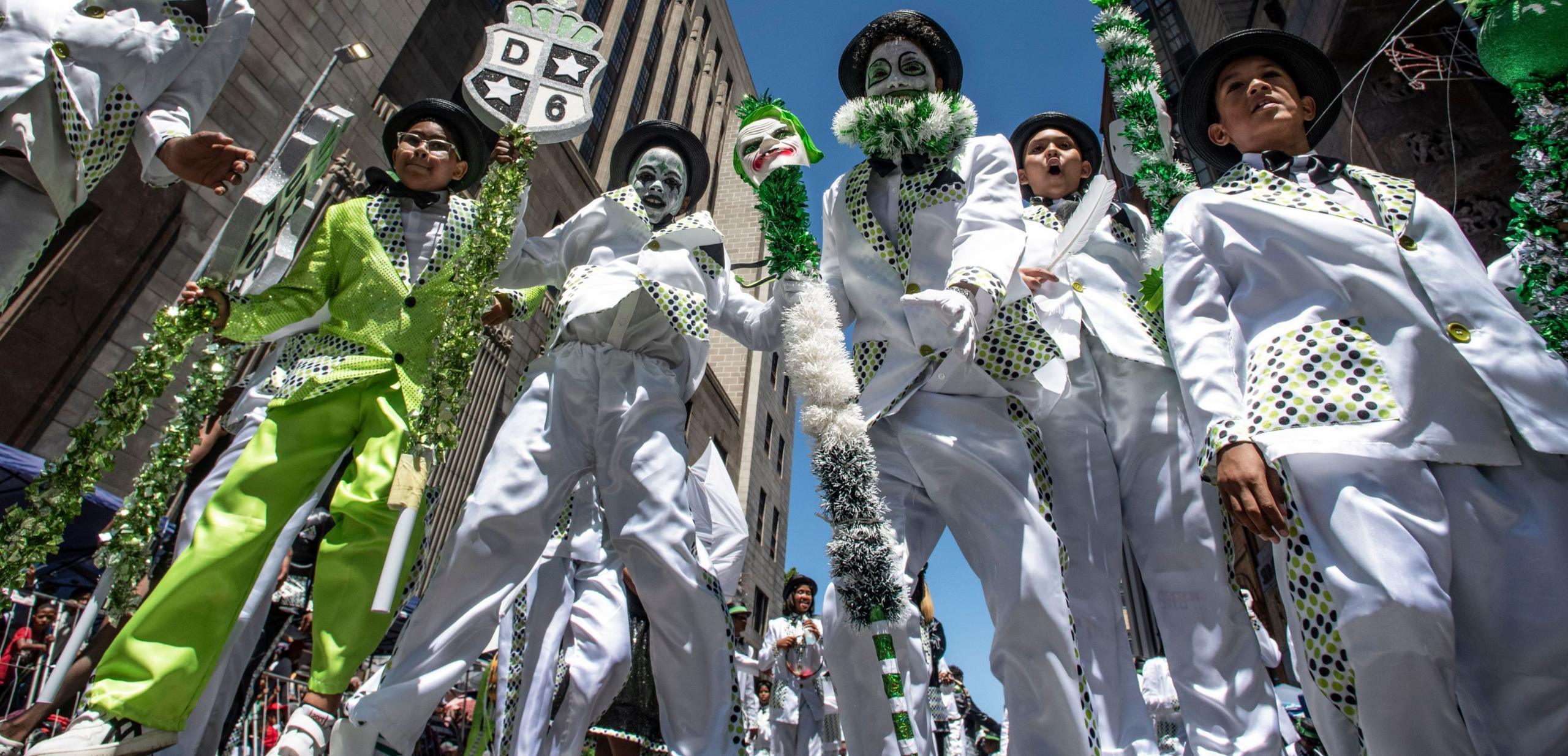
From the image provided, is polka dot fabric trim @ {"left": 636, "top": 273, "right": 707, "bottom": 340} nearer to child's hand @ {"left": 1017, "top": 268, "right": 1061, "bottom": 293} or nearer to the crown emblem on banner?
child's hand @ {"left": 1017, "top": 268, "right": 1061, "bottom": 293}

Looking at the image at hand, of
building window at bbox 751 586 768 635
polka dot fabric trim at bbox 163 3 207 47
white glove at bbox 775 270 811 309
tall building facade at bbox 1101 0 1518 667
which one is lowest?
white glove at bbox 775 270 811 309

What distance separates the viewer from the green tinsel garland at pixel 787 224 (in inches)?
125

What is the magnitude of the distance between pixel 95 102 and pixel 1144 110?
4.36 m

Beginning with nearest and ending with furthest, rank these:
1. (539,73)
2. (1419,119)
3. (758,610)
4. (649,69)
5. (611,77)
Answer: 1. (539,73)
2. (1419,119)
3. (611,77)
4. (758,610)
5. (649,69)

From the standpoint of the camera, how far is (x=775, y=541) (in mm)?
28750

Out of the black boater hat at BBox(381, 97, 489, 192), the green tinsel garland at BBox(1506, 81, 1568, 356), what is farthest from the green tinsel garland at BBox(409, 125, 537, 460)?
the green tinsel garland at BBox(1506, 81, 1568, 356)

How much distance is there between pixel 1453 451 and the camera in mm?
1858

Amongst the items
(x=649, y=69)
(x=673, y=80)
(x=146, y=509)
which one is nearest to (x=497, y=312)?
(x=146, y=509)

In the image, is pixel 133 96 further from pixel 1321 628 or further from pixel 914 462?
pixel 1321 628

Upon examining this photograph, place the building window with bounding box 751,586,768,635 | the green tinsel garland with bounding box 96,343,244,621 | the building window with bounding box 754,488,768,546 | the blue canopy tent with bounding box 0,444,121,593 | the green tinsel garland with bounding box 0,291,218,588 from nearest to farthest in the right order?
1. the green tinsel garland with bounding box 0,291,218,588
2. the green tinsel garland with bounding box 96,343,244,621
3. the blue canopy tent with bounding box 0,444,121,593
4. the building window with bounding box 751,586,768,635
5. the building window with bounding box 754,488,768,546

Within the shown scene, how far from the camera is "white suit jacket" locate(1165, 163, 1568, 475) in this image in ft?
6.17

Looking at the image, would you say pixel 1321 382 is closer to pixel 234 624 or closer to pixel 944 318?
pixel 944 318

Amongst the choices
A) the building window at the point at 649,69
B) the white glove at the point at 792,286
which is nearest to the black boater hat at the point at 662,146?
the white glove at the point at 792,286

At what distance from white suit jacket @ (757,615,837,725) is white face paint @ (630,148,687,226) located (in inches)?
214
